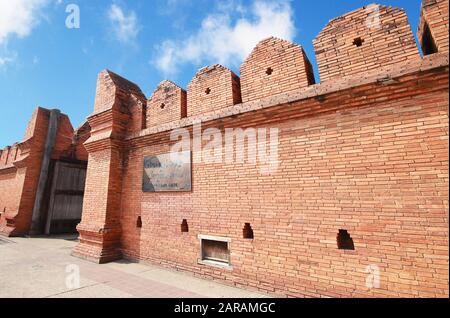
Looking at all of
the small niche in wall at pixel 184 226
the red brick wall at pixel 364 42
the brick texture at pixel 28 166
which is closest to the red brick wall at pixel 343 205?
the small niche in wall at pixel 184 226

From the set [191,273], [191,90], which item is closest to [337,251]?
[191,273]

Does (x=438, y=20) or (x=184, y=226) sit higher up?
(x=438, y=20)

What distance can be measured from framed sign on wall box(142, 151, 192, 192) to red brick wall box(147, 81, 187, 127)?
959 mm

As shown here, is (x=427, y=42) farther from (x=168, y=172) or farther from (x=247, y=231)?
(x=168, y=172)

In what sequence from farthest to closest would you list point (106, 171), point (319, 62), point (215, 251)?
point (106, 171) → point (215, 251) → point (319, 62)

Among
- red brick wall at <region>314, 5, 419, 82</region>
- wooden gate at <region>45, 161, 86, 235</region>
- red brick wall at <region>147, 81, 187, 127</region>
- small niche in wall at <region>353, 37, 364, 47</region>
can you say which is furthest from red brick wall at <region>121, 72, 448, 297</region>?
wooden gate at <region>45, 161, 86, 235</region>

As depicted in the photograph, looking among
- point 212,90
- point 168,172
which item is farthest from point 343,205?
point 168,172

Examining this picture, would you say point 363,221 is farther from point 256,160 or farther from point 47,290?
point 47,290

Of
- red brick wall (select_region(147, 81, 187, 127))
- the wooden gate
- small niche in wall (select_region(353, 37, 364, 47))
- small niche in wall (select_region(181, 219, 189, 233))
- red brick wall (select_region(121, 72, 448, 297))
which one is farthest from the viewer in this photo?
the wooden gate

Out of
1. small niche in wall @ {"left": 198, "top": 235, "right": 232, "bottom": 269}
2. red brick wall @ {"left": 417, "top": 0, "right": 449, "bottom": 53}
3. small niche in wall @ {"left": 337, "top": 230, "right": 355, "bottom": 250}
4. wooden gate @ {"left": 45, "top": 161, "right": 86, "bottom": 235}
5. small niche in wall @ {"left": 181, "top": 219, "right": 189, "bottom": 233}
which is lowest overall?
small niche in wall @ {"left": 198, "top": 235, "right": 232, "bottom": 269}

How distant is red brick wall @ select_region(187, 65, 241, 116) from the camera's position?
205 inches

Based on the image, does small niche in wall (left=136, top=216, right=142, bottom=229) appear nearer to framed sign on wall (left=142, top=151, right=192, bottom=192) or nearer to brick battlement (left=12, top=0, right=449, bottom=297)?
brick battlement (left=12, top=0, right=449, bottom=297)

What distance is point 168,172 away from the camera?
575 centimetres

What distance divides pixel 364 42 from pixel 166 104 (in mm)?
4406
